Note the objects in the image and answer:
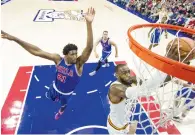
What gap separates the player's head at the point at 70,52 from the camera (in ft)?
11.5

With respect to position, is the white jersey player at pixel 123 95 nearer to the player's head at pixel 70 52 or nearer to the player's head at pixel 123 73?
the player's head at pixel 123 73

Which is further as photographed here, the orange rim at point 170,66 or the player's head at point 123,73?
the player's head at point 123,73

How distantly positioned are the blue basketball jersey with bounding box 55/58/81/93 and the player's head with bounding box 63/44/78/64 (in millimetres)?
84

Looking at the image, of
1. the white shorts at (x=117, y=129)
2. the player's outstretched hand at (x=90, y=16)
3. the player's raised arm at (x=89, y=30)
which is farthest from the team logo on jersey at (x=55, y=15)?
the white shorts at (x=117, y=129)

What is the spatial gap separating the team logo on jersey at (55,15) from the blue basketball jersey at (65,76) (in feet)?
27.1

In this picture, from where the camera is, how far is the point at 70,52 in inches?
139

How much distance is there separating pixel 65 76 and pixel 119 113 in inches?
51.5

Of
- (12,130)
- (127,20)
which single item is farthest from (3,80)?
(127,20)

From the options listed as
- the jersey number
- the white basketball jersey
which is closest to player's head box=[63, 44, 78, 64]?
the jersey number

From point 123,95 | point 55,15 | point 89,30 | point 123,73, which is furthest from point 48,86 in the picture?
point 55,15

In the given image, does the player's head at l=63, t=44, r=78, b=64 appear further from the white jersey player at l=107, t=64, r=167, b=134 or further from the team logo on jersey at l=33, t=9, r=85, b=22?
the team logo on jersey at l=33, t=9, r=85, b=22

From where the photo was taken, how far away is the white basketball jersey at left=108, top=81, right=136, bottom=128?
8.99ft

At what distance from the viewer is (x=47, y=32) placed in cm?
958

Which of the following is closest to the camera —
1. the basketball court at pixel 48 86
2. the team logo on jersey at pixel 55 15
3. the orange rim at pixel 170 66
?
the orange rim at pixel 170 66
